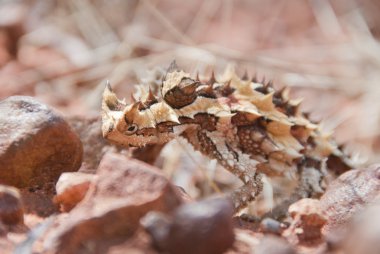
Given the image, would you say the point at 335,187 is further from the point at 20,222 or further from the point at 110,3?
the point at 110,3

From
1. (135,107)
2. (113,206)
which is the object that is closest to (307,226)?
(113,206)

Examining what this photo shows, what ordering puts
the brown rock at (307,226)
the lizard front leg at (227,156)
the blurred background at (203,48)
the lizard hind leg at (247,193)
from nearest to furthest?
the brown rock at (307,226), the lizard hind leg at (247,193), the lizard front leg at (227,156), the blurred background at (203,48)

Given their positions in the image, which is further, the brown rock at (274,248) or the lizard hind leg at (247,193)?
the lizard hind leg at (247,193)

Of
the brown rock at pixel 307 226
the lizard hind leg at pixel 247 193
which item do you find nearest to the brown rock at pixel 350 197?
the brown rock at pixel 307 226

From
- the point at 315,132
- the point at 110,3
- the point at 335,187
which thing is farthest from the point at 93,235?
the point at 110,3

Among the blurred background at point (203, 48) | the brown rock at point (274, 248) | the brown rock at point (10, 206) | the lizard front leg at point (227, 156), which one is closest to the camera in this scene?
the brown rock at point (274, 248)

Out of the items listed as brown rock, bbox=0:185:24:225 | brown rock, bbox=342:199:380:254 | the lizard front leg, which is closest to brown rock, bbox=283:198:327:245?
brown rock, bbox=342:199:380:254

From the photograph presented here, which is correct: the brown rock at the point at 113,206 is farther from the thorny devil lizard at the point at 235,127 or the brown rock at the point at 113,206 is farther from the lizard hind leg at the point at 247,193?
the lizard hind leg at the point at 247,193

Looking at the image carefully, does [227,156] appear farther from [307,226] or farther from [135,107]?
[307,226]
